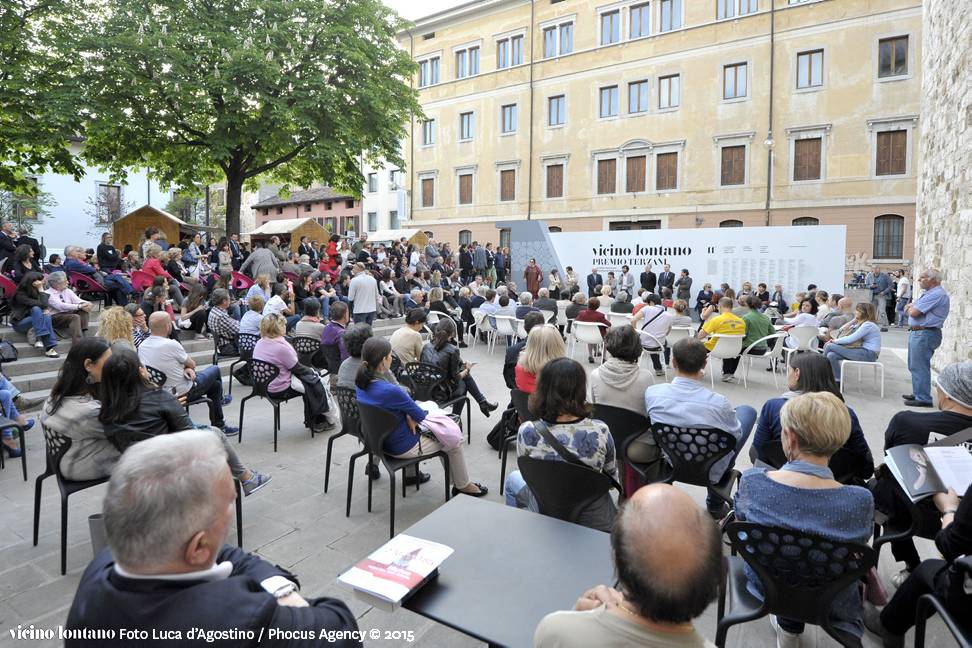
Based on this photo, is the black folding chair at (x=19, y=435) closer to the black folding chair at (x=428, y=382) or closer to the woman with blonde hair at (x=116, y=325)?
the woman with blonde hair at (x=116, y=325)

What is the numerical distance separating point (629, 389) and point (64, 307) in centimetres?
790

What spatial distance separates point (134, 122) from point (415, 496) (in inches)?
563

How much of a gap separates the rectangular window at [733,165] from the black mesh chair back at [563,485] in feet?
80.0

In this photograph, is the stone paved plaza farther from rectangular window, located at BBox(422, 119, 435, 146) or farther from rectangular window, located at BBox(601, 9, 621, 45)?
rectangular window, located at BBox(422, 119, 435, 146)

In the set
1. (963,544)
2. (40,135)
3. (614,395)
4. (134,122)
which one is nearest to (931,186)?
(614,395)

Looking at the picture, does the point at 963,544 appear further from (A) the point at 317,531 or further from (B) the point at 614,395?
(A) the point at 317,531

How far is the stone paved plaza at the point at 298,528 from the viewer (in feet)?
8.98

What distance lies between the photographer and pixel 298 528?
3.76m

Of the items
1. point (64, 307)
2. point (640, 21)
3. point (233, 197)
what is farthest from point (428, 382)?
point (640, 21)

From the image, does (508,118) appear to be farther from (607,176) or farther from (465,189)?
(607,176)

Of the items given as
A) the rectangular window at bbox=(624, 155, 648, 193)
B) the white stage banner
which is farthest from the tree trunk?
the rectangular window at bbox=(624, 155, 648, 193)

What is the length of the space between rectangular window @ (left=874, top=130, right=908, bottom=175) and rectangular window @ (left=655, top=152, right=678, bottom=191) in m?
7.45

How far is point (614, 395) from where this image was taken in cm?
392

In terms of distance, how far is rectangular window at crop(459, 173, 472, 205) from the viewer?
31.0 metres
